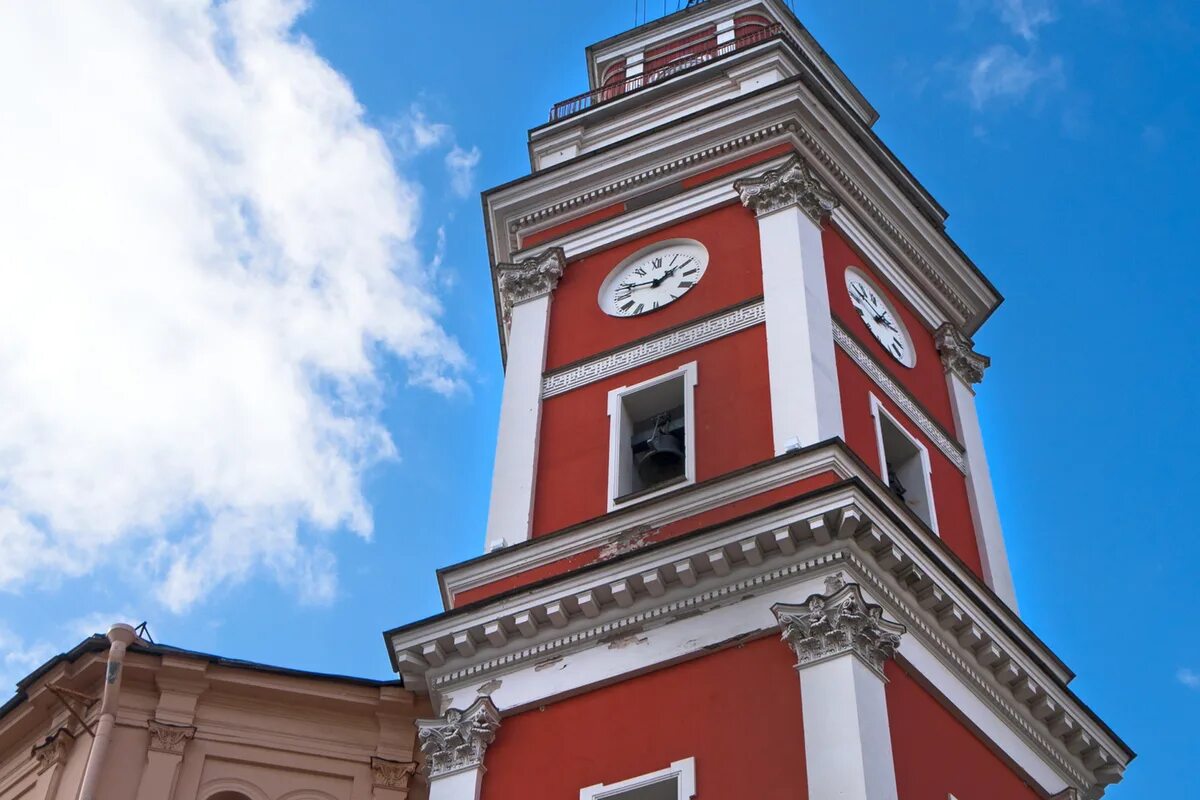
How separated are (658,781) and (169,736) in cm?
650

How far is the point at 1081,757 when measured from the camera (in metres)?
22.6

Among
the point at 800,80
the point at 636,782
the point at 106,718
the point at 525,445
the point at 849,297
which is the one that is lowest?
the point at 636,782

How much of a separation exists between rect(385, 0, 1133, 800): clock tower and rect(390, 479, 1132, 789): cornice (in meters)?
0.03

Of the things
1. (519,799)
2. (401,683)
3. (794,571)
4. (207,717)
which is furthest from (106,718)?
(794,571)

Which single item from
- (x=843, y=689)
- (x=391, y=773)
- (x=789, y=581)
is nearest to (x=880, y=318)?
(x=789, y=581)

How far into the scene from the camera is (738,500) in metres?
22.0

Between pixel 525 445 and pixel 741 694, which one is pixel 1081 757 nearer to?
pixel 741 694

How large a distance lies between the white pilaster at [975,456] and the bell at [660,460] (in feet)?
14.8

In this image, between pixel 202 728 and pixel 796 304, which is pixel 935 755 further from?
pixel 202 728

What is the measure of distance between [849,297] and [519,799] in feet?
31.2

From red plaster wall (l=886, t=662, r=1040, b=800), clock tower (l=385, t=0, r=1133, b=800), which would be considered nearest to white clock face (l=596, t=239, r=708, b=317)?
clock tower (l=385, t=0, r=1133, b=800)

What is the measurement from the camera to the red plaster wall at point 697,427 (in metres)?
23.2

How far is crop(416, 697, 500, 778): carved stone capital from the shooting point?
21.0 metres

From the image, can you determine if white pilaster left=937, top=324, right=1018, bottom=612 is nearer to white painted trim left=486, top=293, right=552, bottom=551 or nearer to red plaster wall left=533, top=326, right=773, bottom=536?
red plaster wall left=533, top=326, right=773, bottom=536
